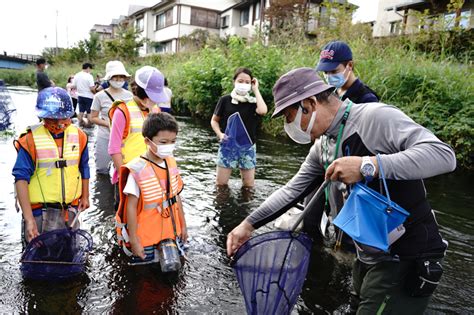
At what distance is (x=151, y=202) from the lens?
11.6ft

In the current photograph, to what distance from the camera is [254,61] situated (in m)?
14.7

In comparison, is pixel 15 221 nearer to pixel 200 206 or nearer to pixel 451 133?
pixel 200 206

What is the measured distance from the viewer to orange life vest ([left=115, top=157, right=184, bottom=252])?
11.5 feet

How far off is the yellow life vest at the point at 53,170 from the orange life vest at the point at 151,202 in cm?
48

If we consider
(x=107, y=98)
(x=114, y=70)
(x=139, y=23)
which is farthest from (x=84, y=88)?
(x=139, y=23)

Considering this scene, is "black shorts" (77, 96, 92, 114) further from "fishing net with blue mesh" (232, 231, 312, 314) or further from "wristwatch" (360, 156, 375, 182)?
"wristwatch" (360, 156, 375, 182)

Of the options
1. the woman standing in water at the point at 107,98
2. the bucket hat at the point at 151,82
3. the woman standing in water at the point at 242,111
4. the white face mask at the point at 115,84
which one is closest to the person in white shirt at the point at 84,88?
the woman standing in water at the point at 107,98

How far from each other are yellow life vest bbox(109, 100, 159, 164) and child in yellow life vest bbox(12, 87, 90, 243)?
84 cm

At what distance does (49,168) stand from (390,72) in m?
10.3

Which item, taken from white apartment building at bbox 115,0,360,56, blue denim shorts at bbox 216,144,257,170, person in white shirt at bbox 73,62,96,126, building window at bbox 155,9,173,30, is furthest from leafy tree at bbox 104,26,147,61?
blue denim shorts at bbox 216,144,257,170

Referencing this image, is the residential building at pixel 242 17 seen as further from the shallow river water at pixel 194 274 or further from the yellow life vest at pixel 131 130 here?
the yellow life vest at pixel 131 130

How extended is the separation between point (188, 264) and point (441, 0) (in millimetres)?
28108

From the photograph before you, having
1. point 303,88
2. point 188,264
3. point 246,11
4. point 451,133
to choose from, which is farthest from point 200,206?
point 246,11

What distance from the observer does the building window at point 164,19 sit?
49.2 meters
